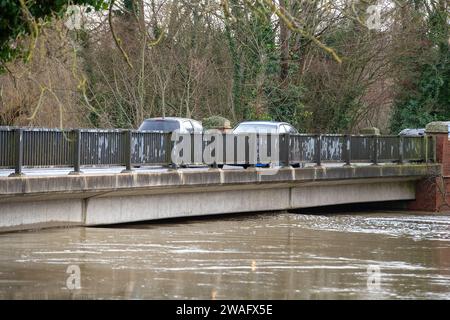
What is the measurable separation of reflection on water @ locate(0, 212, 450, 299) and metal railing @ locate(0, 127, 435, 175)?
171 centimetres

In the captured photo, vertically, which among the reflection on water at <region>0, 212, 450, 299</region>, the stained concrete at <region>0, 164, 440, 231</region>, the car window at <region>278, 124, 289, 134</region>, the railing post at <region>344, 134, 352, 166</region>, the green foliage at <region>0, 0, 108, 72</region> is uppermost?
the green foliage at <region>0, 0, 108, 72</region>

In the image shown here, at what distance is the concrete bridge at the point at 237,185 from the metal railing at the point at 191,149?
5cm

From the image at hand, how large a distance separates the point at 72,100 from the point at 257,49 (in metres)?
9.47

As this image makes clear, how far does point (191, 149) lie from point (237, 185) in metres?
2.04

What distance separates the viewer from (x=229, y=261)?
20531mm

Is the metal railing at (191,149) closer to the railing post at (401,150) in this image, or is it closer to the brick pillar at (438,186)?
the railing post at (401,150)

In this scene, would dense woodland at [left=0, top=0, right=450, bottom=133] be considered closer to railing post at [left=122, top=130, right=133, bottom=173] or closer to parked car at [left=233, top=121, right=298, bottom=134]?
parked car at [left=233, top=121, right=298, bottom=134]

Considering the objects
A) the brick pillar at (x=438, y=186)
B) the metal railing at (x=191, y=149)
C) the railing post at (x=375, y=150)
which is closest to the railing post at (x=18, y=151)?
the metal railing at (x=191, y=149)

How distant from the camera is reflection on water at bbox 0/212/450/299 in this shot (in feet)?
53.4

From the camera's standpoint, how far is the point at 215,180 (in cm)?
2952

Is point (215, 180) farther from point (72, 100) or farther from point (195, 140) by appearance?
point (72, 100)

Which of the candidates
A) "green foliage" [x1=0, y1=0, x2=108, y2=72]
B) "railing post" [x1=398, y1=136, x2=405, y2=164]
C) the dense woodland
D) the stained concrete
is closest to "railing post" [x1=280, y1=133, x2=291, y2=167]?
the stained concrete

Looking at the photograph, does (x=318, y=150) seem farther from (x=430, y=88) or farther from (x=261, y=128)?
(x=430, y=88)
